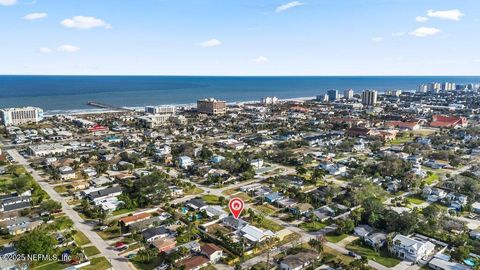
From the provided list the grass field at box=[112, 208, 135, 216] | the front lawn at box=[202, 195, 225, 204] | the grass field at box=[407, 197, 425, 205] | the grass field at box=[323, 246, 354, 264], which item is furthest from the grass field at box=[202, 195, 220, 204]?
the grass field at box=[407, 197, 425, 205]

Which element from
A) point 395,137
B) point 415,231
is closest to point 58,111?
point 395,137

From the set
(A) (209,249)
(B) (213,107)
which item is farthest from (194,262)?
(B) (213,107)

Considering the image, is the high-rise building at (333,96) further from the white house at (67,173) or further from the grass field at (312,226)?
the grass field at (312,226)

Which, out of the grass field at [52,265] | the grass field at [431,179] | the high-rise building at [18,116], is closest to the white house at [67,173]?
the grass field at [52,265]

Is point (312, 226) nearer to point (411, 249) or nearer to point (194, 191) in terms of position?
point (411, 249)

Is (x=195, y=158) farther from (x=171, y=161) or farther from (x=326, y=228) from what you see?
(x=326, y=228)
